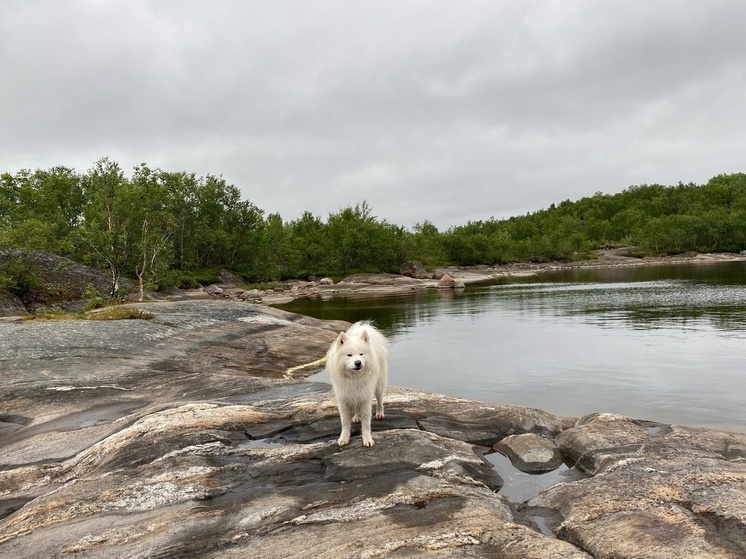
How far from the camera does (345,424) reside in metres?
9.52

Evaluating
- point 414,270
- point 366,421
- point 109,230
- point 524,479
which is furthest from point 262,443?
point 414,270

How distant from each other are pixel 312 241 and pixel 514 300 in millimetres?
70575

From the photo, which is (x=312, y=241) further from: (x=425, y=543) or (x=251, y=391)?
(x=425, y=543)

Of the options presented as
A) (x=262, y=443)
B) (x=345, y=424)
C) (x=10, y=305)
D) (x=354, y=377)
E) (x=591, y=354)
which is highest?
(x=10, y=305)

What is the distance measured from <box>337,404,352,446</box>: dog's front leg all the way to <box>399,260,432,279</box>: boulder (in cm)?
10248

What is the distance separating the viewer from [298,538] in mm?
6352

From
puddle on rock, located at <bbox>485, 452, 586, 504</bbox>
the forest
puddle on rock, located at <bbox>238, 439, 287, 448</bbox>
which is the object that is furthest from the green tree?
puddle on rock, located at <bbox>485, 452, 586, 504</bbox>

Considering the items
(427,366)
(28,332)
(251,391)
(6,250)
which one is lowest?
(427,366)

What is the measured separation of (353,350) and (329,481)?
244 centimetres

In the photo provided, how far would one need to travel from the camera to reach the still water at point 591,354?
17609mm

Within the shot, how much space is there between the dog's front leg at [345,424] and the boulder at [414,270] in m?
102

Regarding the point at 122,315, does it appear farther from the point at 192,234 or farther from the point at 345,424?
the point at 192,234

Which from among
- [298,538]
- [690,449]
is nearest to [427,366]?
[690,449]

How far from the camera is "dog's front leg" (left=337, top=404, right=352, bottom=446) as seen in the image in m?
9.33
